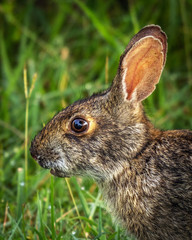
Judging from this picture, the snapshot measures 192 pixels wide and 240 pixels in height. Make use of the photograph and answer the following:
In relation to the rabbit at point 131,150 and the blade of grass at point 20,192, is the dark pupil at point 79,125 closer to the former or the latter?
the rabbit at point 131,150

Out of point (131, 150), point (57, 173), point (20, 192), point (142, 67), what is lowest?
point (131, 150)

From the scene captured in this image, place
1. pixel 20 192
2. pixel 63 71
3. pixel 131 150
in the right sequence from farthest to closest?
1. pixel 63 71
2. pixel 20 192
3. pixel 131 150

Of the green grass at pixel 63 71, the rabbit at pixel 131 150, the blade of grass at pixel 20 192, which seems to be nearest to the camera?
the rabbit at pixel 131 150

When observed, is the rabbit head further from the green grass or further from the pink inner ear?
the green grass

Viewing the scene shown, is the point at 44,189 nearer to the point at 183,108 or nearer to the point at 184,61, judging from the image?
the point at 183,108

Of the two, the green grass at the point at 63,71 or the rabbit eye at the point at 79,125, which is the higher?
the green grass at the point at 63,71

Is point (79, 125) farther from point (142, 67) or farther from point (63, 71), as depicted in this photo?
point (63, 71)

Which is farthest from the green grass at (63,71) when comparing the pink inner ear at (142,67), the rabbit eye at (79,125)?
the rabbit eye at (79,125)

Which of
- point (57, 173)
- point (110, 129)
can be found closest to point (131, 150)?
point (110, 129)
